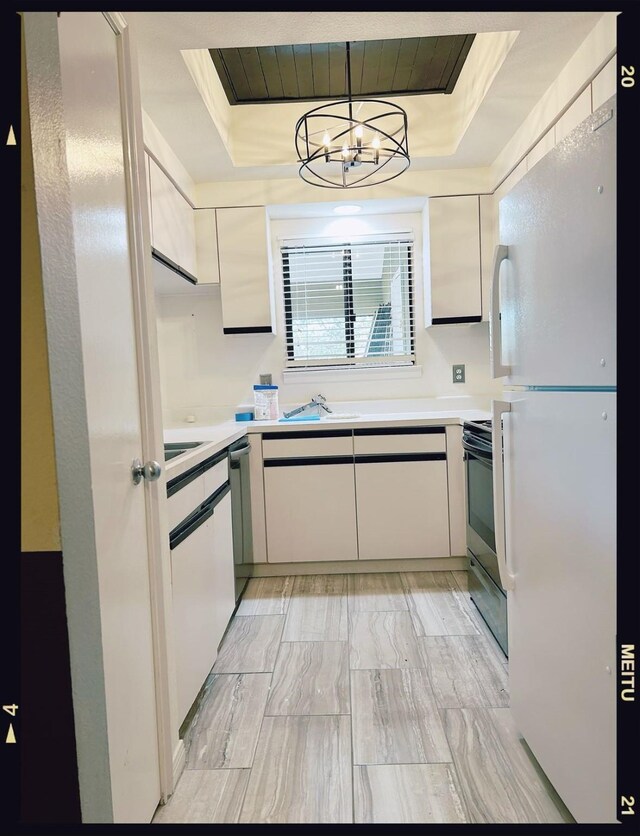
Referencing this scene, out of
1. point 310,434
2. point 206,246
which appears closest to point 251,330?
point 206,246

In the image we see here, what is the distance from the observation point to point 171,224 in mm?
2619

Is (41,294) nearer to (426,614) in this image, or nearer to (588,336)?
(588,336)

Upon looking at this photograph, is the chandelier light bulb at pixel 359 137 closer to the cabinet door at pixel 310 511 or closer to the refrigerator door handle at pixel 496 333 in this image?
the refrigerator door handle at pixel 496 333

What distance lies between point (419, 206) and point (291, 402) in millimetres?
1599

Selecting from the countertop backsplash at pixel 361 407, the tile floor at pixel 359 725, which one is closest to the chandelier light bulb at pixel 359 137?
the countertop backsplash at pixel 361 407

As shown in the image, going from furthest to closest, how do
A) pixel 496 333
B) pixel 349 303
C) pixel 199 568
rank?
pixel 349 303 < pixel 199 568 < pixel 496 333

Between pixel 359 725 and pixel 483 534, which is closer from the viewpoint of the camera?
pixel 359 725

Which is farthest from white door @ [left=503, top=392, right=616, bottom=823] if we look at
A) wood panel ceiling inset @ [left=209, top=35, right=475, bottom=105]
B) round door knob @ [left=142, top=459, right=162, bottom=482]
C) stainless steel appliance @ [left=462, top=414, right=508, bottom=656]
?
wood panel ceiling inset @ [left=209, top=35, right=475, bottom=105]

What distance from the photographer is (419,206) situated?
11.3 ft

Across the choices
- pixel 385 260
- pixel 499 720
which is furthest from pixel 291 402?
pixel 499 720

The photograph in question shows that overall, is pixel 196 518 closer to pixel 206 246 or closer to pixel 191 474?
pixel 191 474

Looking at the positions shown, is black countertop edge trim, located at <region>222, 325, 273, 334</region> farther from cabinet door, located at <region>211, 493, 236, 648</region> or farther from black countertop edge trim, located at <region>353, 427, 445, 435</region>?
cabinet door, located at <region>211, 493, 236, 648</region>

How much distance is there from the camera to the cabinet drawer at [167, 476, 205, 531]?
162 cm

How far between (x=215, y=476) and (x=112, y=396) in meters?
1.06
